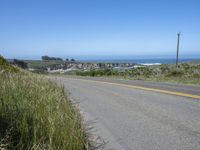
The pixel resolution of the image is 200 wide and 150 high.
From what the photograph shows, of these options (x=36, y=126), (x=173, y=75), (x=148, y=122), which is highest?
(x=36, y=126)

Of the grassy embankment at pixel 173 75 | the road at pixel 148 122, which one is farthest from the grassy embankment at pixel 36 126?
the grassy embankment at pixel 173 75

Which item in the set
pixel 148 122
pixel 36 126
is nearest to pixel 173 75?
pixel 148 122

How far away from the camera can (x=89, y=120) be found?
693 centimetres

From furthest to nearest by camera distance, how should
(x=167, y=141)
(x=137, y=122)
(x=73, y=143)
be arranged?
(x=137, y=122) → (x=167, y=141) → (x=73, y=143)

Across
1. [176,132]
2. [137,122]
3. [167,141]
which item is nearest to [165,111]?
[137,122]

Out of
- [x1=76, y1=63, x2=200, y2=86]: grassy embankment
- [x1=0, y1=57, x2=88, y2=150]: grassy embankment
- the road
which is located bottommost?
[x1=76, y1=63, x2=200, y2=86]: grassy embankment

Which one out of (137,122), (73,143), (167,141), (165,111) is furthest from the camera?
(165,111)

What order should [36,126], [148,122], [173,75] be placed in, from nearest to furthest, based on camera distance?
1. [36,126]
2. [148,122]
3. [173,75]

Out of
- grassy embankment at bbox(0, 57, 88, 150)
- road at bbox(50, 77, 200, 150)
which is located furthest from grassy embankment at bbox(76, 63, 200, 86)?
grassy embankment at bbox(0, 57, 88, 150)

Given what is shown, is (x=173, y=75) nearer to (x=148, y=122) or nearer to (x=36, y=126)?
(x=148, y=122)

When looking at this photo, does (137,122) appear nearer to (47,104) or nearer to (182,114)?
(182,114)

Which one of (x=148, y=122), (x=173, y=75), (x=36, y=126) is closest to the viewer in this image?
(x=36, y=126)

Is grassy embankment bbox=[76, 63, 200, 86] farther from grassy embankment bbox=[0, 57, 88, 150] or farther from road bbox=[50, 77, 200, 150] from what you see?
grassy embankment bbox=[0, 57, 88, 150]

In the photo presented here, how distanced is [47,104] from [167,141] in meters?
2.31
